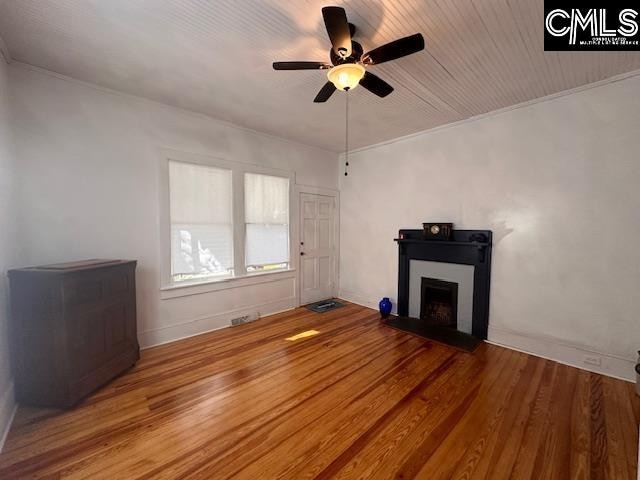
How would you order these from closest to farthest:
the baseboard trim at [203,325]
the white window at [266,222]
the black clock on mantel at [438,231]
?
the baseboard trim at [203,325] < the black clock on mantel at [438,231] < the white window at [266,222]

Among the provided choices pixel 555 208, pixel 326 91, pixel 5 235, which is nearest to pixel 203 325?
pixel 5 235

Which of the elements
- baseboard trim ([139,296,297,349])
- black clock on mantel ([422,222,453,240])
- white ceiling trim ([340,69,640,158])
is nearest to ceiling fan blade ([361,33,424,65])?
white ceiling trim ([340,69,640,158])

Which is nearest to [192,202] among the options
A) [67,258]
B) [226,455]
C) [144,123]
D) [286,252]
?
[144,123]

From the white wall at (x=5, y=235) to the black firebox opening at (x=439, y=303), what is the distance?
13.8 feet

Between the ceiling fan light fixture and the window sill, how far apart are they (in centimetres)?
281

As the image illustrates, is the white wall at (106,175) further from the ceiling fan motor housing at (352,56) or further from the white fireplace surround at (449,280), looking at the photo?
the white fireplace surround at (449,280)

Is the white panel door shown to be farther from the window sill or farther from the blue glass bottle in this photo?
the blue glass bottle

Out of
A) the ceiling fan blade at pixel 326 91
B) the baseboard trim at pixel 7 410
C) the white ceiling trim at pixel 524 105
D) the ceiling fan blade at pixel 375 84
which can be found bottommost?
the baseboard trim at pixel 7 410

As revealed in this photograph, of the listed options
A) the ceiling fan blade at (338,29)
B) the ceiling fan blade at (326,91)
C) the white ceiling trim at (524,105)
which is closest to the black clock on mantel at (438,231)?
→ the white ceiling trim at (524,105)

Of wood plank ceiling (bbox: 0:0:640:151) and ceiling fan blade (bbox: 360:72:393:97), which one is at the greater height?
wood plank ceiling (bbox: 0:0:640:151)

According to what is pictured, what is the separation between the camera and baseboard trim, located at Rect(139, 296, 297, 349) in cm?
297

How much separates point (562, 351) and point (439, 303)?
4.26 feet

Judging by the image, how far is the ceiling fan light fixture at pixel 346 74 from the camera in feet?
5.73

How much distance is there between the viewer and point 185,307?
3.21 metres
